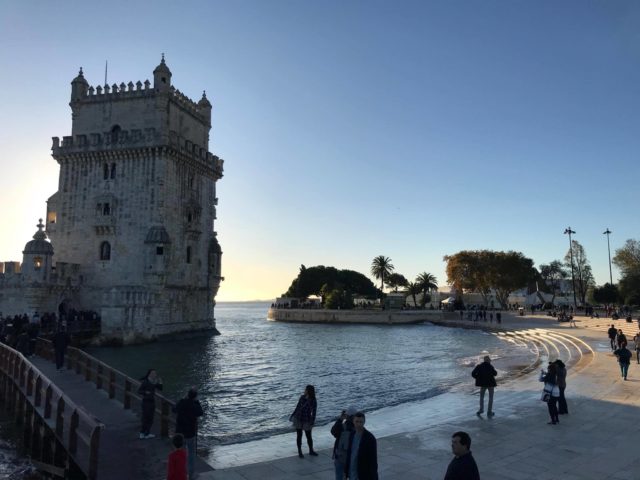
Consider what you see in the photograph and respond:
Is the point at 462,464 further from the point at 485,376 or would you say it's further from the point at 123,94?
the point at 123,94

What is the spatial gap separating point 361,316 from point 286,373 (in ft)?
179

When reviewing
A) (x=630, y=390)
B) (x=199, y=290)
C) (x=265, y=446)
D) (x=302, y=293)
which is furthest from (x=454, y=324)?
(x=265, y=446)

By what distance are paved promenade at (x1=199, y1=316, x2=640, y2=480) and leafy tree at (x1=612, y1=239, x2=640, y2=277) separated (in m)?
51.2

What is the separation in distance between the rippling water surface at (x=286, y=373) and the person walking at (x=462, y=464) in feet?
30.3

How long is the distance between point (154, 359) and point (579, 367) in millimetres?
24496

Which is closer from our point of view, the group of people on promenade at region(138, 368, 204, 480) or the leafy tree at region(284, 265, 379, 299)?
the group of people on promenade at region(138, 368, 204, 480)

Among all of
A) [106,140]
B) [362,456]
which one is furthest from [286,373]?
[106,140]

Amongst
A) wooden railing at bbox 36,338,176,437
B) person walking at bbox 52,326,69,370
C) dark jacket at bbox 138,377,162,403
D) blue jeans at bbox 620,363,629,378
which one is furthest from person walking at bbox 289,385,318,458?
person walking at bbox 52,326,69,370

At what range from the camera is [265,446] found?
37.2 feet

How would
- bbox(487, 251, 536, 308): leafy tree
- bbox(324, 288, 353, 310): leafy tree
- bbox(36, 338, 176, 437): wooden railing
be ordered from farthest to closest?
bbox(324, 288, 353, 310): leafy tree
bbox(487, 251, 536, 308): leafy tree
bbox(36, 338, 176, 437): wooden railing

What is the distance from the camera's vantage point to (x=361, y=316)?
79750 millimetres

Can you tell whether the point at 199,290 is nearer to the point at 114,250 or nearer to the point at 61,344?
the point at 114,250

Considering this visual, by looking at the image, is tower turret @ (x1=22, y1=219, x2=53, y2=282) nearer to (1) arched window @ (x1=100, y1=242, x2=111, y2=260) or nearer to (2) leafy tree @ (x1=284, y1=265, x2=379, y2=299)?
(1) arched window @ (x1=100, y1=242, x2=111, y2=260)

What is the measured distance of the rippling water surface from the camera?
1655 cm
